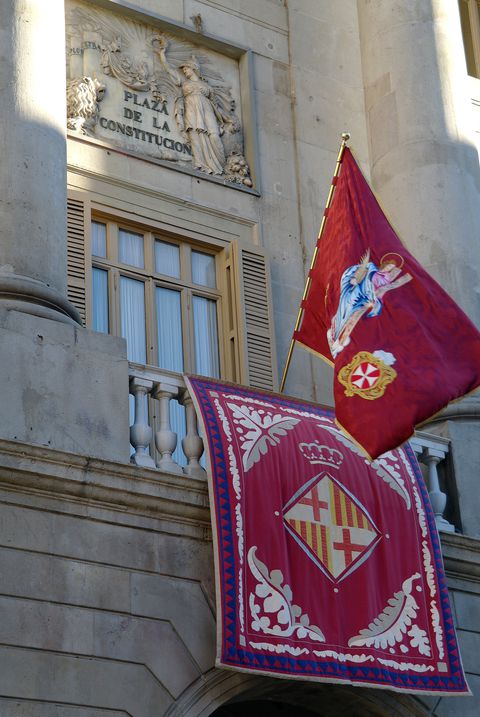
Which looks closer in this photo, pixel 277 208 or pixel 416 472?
pixel 416 472

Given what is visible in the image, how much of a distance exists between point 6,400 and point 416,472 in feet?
13.9

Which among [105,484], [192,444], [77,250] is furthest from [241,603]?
[77,250]

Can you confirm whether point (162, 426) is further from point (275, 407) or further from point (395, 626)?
point (395, 626)

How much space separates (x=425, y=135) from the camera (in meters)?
19.4

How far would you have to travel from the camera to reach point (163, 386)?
1505 cm

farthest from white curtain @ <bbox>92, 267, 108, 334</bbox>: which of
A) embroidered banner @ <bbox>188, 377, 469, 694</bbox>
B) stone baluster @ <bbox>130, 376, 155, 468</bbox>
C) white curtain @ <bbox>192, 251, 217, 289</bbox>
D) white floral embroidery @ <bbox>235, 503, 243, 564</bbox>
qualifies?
white floral embroidery @ <bbox>235, 503, 243, 564</bbox>

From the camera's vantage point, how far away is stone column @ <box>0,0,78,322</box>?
14570 mm

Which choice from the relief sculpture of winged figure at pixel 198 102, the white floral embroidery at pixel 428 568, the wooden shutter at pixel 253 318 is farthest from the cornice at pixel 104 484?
the relief sculpture of winged figure at pixel 198 102

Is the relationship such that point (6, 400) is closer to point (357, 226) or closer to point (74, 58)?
point (357, 226)

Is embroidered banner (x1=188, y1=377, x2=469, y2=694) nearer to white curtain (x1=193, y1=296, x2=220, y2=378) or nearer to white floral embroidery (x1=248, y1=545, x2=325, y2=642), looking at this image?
white floral embroidery (x1=248, y1=545, x2=325, y2=642)

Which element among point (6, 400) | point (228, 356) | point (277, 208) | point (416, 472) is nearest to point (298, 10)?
point (277, 208)

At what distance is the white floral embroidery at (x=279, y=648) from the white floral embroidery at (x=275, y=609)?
10cm

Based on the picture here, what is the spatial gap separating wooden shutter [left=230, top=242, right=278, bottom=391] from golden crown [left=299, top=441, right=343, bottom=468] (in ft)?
10.0

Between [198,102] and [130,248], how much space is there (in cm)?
220
